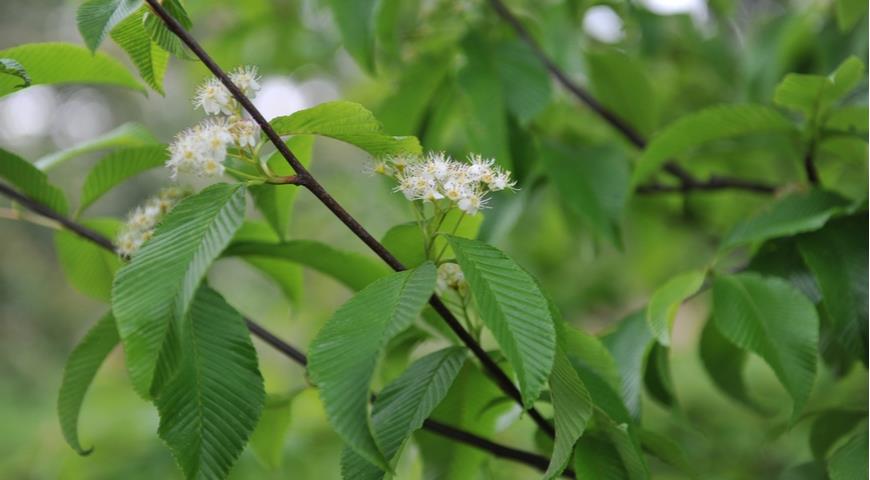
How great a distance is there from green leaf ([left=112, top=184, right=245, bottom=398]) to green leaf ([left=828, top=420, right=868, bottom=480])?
586mm

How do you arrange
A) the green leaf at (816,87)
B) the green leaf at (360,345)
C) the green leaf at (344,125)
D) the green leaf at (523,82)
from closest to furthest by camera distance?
the green leaf at (360,345) < the green leaf at (344,125) < the green leaf at (816,87) < the green leaf at (523,82)

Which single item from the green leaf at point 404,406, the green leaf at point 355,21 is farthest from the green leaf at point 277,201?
the green leaf at point 355,21

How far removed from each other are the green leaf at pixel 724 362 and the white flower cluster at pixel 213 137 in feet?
2.16

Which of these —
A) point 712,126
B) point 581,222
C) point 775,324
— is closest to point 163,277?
point 775,324

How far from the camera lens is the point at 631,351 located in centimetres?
92

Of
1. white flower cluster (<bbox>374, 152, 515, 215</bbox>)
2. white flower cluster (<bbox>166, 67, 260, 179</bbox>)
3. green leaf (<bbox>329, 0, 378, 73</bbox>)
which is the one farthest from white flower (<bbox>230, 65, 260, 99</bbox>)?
green leaf (<bbox>329, 0, 378, 73</bbox>)

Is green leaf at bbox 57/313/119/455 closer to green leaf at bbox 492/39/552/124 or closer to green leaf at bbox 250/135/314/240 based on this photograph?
green leaf at bbox 250/135/314/240

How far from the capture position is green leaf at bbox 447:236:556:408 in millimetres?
544

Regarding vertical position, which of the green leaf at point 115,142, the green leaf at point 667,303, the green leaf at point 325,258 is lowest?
the green leaf at point 667,303

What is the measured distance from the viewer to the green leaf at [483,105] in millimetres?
1067

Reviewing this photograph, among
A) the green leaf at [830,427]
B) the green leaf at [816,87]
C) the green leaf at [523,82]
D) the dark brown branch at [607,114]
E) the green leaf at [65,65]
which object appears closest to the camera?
the green leaf at [65,65]

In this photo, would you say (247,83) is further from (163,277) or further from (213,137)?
(163,277)

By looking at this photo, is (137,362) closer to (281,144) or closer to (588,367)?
(281,144)

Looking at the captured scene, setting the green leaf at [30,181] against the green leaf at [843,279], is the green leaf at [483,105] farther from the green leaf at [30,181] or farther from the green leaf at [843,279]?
the green leaf at [30,181]
